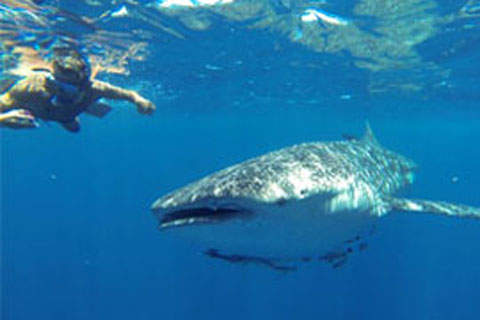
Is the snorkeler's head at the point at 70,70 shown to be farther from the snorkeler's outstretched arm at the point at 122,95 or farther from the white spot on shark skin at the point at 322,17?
the white spot on shark skin at the point at 322,17

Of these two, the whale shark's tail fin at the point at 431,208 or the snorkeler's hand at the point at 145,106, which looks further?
the snorkeler's hand at the point at 145,106

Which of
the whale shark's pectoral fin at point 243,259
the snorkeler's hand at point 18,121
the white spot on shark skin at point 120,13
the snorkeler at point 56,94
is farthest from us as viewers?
the white spot on shark skin at point 120,13

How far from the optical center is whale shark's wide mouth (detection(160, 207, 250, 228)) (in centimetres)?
391

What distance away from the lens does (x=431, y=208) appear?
748cm

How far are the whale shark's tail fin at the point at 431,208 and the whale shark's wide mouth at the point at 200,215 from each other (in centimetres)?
424

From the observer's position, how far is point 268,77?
24469mm

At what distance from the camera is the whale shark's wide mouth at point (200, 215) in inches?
154

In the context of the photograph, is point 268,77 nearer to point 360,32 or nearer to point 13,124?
point 360,32

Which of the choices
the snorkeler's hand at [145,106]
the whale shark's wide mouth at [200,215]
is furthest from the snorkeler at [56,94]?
the whale shark's wide mouth at [200,215]

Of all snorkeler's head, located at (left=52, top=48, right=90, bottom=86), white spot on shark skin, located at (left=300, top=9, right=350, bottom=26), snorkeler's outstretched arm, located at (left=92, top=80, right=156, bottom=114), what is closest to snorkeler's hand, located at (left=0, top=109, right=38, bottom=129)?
snorkeler's head, located at (left=52, top=48, right=90, bottom=86)

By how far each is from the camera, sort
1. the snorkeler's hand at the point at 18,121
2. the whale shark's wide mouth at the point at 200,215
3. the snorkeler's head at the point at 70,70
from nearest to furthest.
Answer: the whale shark's wide mouth at the point at 200,215, the snorkeler's hand at the point at 18,121, the snorkeler's head at the point at 70,70

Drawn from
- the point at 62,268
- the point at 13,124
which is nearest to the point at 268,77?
the point at 13,124

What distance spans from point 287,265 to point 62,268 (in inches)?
1964

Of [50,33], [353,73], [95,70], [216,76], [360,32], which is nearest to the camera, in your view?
[50,33]
